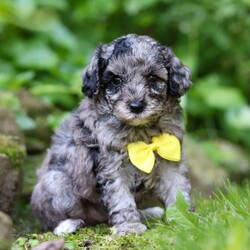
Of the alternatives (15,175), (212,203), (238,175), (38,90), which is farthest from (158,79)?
(238,175)

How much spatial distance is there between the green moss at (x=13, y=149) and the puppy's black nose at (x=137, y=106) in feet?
5.73

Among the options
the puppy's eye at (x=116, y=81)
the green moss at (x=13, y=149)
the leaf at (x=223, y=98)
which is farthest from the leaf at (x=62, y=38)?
the puppy's eye at (x=116, y=81)

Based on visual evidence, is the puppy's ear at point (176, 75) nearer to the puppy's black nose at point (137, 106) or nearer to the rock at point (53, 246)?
the puppy's black nose at point (137, 106)

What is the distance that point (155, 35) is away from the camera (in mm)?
12664

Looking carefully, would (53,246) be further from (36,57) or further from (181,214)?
(36,57)

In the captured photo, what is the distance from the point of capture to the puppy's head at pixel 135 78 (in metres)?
5.54

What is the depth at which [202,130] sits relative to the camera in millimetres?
11930

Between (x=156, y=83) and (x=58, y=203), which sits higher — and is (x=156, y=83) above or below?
above

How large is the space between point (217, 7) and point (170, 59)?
6.04 m

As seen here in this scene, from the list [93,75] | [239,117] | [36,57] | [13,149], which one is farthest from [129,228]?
[239,117]

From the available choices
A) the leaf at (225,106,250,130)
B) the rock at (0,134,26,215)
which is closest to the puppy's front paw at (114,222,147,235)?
the rock at (0,134,26,215)

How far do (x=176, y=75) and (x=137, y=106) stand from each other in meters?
0.63

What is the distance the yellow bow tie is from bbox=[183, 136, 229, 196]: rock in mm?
2998

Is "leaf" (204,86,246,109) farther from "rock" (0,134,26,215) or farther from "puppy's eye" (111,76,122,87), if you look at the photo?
"puppy's eye" (111,76,122,87)
